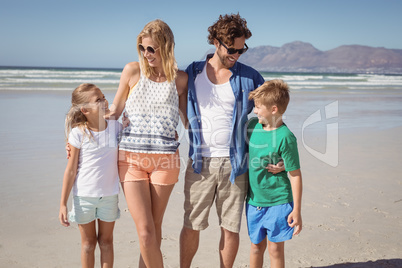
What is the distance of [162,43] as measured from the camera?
8.74ft

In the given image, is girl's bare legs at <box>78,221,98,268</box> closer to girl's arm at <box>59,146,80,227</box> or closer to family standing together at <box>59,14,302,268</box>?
family standing together at <box>59,14,302,268</box>

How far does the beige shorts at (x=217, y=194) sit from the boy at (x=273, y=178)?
0.11 meters

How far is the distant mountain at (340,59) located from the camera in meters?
59.1

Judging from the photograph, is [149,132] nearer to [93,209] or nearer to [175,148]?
[175,148]

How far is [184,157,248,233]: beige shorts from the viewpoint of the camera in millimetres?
2834

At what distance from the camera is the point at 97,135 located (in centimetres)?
269

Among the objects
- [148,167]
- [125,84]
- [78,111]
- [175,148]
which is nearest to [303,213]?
[175,148]

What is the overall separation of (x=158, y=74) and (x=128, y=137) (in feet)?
1.72

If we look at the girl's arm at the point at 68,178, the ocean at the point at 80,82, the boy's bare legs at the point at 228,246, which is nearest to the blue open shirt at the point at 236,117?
the boy's bare legs at the point at 228,246

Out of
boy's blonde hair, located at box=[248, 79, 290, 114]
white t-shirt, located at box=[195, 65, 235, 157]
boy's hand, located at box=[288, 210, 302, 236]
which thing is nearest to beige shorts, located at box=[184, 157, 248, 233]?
white t-shirt, located at box=[195, 65, 235, 157]

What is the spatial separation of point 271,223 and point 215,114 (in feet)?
2.96

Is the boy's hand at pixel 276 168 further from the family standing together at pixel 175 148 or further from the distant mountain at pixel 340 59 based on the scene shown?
the distant mountain at pixel 340 59

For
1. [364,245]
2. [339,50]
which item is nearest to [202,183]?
[364,245]

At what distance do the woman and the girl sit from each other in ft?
0.33
